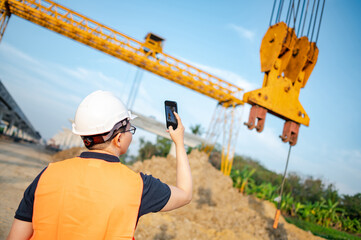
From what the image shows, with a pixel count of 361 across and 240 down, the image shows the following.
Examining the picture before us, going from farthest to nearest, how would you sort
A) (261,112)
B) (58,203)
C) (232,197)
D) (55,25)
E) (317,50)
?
1. (55,25)
2. (232,197)
3. (317,50)
4. (261,112)
5. (58,203)

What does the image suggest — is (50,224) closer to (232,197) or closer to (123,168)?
(123,168)

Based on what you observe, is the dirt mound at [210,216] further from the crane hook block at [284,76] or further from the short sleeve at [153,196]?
the short sleeve at [153,196]

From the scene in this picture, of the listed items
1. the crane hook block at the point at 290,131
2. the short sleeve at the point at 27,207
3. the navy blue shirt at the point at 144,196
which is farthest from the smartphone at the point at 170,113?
the crane hook block at the point at 290,131

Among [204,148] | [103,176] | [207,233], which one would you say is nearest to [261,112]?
[103,176]

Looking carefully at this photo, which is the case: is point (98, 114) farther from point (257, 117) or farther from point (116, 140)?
point (257, 117)

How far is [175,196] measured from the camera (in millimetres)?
1242

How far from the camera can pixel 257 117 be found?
384 cm

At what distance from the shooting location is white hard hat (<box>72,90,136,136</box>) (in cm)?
123

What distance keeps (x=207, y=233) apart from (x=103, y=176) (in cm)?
615

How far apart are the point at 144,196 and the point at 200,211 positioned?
7.91 meters

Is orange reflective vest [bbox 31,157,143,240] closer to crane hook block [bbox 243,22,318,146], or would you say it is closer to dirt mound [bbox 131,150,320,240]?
crane hook block [bbox 243,22,318,146]

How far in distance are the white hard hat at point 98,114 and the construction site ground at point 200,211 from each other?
3.05 meters

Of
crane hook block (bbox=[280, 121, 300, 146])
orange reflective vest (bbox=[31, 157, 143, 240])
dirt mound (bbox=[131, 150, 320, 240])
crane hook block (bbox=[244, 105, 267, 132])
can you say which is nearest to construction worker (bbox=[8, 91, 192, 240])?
orange reflective vest (bbox=[31, 157, 143, 240])

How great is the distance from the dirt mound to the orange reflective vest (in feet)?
14.8
